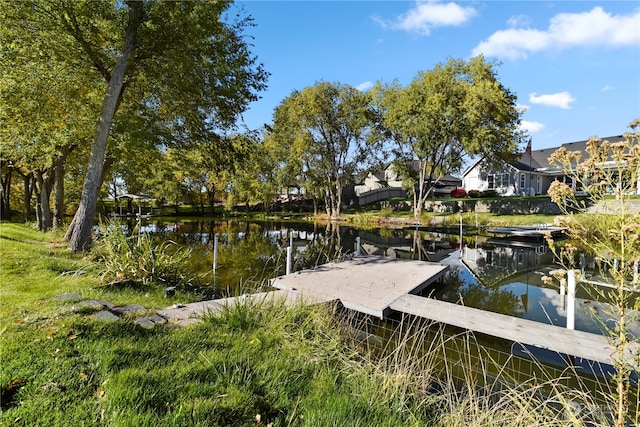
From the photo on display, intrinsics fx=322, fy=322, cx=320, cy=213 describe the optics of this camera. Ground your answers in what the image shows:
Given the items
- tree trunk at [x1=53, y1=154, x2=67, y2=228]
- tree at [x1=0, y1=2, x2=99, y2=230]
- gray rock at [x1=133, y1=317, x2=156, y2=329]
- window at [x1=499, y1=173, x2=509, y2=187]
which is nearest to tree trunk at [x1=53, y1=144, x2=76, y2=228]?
tree trunk at [x1=53, y1=154, x2=67, y2=228]

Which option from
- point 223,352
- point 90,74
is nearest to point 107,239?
point 223,352

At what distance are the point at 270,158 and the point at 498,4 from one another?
74.4 feet

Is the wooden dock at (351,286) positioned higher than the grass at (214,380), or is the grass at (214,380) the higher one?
the grass at (214,380)

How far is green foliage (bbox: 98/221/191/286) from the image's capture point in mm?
5590

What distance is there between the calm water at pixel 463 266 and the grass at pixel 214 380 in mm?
1252

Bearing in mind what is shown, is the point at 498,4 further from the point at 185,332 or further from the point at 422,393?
the point at 185,332

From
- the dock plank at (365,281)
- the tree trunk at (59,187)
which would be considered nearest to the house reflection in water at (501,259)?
the dock plank at (365,281)

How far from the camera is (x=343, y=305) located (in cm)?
578

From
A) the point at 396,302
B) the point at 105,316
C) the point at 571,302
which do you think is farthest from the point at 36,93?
the point at 571,302

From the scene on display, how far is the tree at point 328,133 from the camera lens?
2675 centimetres

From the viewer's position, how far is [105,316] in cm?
347

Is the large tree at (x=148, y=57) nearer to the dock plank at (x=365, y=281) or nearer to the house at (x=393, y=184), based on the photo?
the dock plank at (x=365, y=281)

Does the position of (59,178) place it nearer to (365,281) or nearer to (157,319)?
(157,319)

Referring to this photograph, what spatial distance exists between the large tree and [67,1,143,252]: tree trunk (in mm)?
20
